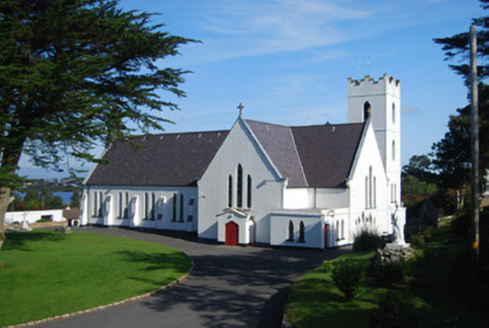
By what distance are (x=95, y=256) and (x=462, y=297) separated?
23.4 meters

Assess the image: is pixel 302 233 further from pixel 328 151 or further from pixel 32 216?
pixel 32 216

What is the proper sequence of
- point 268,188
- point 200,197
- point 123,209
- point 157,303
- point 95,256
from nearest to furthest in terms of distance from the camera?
point 157,303 → point 95,256 → point 268,188 → point 200,197 → point 123,209

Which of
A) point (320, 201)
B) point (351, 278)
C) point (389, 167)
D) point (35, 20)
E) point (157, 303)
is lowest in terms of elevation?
point (157, 303)

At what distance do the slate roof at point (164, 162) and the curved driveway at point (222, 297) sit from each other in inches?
689

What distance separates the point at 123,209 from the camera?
5694 centimetres

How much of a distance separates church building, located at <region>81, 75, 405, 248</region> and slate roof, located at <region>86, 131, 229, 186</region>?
15 centimetres

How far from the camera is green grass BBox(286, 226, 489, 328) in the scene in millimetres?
15883

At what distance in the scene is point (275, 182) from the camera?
41.5m

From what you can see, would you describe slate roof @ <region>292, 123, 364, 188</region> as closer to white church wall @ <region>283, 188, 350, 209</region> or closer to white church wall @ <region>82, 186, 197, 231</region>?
white church wall @ <region>283, 188, 350, 209</region>

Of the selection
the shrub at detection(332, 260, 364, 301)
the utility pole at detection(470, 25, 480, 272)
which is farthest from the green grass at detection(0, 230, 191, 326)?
the utility pole at detection(470, 25, 480, 272)

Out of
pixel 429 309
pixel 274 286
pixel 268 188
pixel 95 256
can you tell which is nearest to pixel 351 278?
pixel 429 309

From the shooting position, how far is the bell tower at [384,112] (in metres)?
55.9

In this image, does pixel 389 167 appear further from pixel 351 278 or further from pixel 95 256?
pixel 351 278

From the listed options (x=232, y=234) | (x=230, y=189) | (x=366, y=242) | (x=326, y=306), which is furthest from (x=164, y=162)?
(x=326, y=306)
